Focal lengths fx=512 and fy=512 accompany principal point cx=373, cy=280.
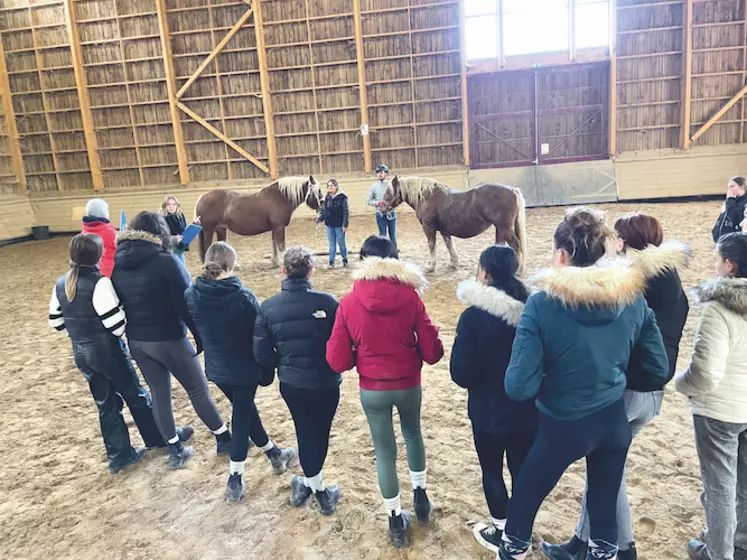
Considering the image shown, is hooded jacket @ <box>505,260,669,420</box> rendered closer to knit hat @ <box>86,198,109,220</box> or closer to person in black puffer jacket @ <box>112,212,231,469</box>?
person in black puffer jacket @ <box>112,212,231,469</box>

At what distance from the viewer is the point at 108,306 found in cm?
278

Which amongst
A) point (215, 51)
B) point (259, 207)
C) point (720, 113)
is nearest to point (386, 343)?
point (259, 207)

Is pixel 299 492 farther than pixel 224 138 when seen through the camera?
No

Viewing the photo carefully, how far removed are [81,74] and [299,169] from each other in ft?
20.5

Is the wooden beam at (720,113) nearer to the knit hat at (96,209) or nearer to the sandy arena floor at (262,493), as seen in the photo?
the sandy arena floor at (262,493)

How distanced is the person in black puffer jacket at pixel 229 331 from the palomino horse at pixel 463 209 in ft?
16.3

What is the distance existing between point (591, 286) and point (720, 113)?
13165mm

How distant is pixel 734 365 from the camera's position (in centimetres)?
184

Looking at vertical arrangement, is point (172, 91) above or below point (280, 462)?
above

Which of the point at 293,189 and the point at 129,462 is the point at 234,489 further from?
the point at 293,189

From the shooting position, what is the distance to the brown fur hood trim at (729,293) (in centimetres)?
173

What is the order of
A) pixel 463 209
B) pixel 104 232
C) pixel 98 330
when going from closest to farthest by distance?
1. pixel 98 330
2. pixel 104 232
3. pixel 463 209

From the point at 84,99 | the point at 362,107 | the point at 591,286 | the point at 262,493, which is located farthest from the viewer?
the point at 84,99

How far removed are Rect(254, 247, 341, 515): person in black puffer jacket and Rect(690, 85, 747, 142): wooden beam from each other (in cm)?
1293
